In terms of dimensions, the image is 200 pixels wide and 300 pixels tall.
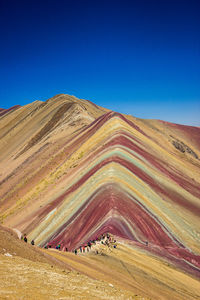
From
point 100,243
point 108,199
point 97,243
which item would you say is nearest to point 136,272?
point 100,243

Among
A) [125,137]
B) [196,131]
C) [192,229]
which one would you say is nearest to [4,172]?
[125,137]

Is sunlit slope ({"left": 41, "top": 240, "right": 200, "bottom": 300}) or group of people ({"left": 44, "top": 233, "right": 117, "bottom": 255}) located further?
group of people ({"left": 44, "top": 233, "right": 117, "bottom": 255})

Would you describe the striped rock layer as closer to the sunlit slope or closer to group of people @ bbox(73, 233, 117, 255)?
group of people @ bbox(73, 233, 117, 255)

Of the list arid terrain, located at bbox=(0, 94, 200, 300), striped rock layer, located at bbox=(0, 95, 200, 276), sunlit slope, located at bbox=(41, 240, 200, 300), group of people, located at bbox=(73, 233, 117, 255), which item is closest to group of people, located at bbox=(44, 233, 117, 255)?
group of people, located at bbox=(73, 233, 117, 255)

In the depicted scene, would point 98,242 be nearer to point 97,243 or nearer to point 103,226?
point 97,243

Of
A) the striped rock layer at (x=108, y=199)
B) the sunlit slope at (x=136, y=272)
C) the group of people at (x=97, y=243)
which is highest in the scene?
the striped rock layer at (x=108, y=199)

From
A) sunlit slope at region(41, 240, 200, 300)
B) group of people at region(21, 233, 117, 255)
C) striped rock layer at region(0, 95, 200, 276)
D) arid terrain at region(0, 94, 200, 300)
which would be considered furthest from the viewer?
striped rock layer at region(0, 95, 200, 276)

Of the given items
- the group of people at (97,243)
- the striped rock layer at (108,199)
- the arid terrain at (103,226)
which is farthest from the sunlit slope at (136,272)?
the striped rock layer at (108,199)

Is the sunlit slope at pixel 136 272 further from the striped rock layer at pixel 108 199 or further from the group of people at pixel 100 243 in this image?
the striped rock layer at pixel 108 199
